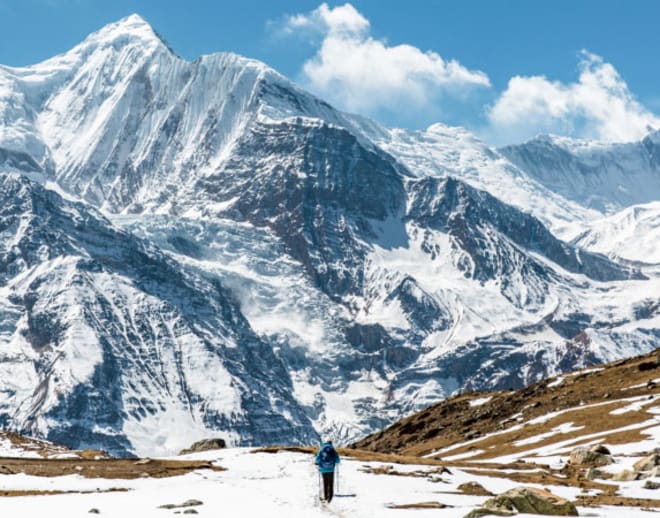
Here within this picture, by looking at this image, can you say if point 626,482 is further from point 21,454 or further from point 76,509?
point 21,454

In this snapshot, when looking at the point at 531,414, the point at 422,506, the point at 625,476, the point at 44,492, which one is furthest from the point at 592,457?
the point at 531,414

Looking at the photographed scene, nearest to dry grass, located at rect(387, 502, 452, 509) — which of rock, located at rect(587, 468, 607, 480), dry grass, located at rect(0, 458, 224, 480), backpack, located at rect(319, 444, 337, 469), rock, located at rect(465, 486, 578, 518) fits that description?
rock, located at rect(465, 486, 578, 518)

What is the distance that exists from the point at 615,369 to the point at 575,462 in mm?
67558

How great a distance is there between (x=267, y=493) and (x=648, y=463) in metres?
24.5

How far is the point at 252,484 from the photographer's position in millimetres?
53562

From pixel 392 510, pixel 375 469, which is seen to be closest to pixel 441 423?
pixel 375 469

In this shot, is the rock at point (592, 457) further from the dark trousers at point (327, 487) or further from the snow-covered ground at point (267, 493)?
the dark trousers at point (327, 487)

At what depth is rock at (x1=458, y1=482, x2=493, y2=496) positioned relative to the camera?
5184cm

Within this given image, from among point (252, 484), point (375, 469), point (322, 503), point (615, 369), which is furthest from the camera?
point (615, 369)

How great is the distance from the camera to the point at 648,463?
201 ft

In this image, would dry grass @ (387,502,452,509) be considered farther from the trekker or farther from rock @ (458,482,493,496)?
rock @ (458,482,493,496)

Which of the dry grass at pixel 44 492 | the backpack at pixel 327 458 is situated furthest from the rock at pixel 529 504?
the dry grass at pixel 44 492

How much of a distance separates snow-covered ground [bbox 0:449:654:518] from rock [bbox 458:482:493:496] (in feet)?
1.66

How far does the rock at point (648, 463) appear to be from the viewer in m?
60.7
